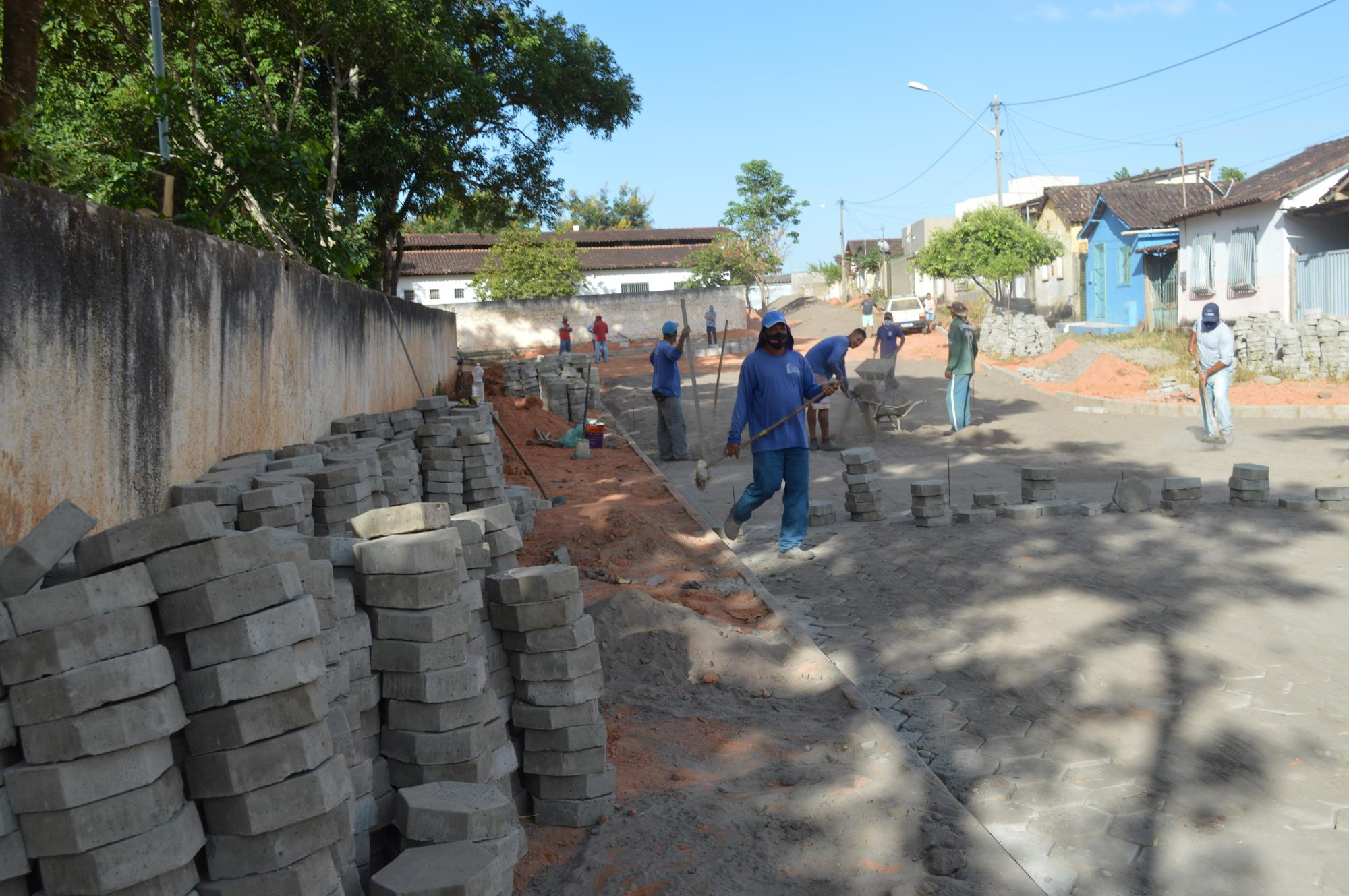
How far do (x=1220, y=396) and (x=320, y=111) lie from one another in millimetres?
14056

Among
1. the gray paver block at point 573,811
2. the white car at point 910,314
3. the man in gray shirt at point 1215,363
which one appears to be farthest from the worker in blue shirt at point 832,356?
the white car at point 910,314

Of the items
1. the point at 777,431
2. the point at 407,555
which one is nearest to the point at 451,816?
the point at 407,555

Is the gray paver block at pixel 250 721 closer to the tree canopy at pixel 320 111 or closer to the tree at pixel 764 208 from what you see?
the tree canopy at pixel 320 111

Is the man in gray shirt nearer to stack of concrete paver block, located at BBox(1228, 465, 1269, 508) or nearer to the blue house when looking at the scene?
stack of concrete paver block, located at BBox(1228, 465, 1269, 508)

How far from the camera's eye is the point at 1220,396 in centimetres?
1307

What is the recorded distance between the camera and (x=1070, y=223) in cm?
3684

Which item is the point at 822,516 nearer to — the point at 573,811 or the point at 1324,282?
the point at 573,811

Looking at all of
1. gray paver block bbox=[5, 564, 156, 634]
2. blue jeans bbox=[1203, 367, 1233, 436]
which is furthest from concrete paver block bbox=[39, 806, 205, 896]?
blue jeans bbox=[1203, 367, 1233, 436]

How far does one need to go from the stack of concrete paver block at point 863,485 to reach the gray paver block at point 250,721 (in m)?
6.98

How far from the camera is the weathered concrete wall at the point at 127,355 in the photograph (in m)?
4.00

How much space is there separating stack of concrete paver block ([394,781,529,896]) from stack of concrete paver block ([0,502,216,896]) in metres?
0.63

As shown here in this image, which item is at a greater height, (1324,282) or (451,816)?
(1324,282)

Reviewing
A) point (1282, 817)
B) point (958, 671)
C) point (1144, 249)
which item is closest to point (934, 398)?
point (1144, 249)

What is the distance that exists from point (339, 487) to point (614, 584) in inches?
88.6
